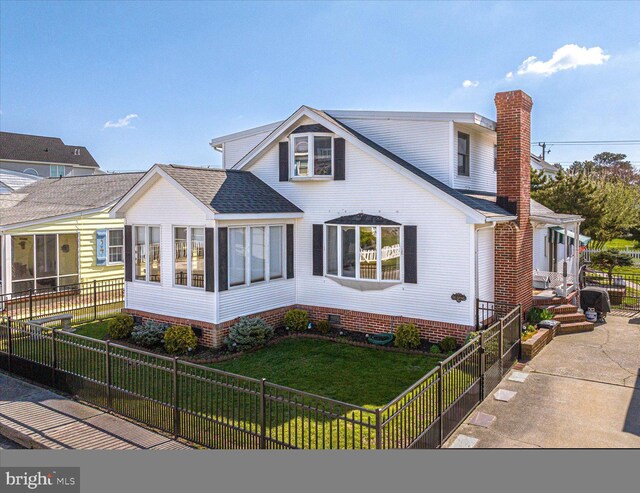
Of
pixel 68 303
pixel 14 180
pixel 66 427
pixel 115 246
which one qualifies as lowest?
pixel 66 427

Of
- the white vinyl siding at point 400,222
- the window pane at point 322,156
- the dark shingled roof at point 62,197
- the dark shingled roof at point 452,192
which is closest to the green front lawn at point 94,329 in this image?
the white vinyl siding at point 400,222

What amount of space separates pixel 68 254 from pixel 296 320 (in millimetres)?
10850

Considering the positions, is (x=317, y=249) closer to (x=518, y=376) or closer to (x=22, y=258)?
(x=518, y=376)

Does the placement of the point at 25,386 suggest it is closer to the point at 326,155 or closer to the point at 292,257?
the point at 292,257

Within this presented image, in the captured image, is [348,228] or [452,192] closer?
[452,192]

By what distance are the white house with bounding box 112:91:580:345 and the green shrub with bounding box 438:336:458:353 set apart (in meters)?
0.34

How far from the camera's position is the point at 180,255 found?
1280 centimetres

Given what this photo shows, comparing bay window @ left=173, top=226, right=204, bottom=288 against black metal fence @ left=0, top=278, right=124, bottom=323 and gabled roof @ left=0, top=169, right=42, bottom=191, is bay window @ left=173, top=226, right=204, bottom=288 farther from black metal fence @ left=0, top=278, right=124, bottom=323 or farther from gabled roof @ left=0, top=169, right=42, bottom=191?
gabled roof @ left=0, top=169, right=42, bottom=191

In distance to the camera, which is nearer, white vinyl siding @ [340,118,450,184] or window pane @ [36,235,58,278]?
white vinyl siding @ [340,118,450,184]

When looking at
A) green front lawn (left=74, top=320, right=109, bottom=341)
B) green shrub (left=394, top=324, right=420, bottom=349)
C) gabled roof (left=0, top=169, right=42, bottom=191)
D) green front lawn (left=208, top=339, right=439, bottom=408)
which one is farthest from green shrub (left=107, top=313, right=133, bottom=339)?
gabled roof (left=0, top=169, right=42, bottom=191)

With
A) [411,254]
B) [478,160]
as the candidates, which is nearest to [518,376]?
[411,254]

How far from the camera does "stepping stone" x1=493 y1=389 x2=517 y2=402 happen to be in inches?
344

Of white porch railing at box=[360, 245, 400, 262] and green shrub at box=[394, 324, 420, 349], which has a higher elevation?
white porch railing at box=[360, 245, 400, 262]

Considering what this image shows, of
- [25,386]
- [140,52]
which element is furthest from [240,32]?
[25,386]
